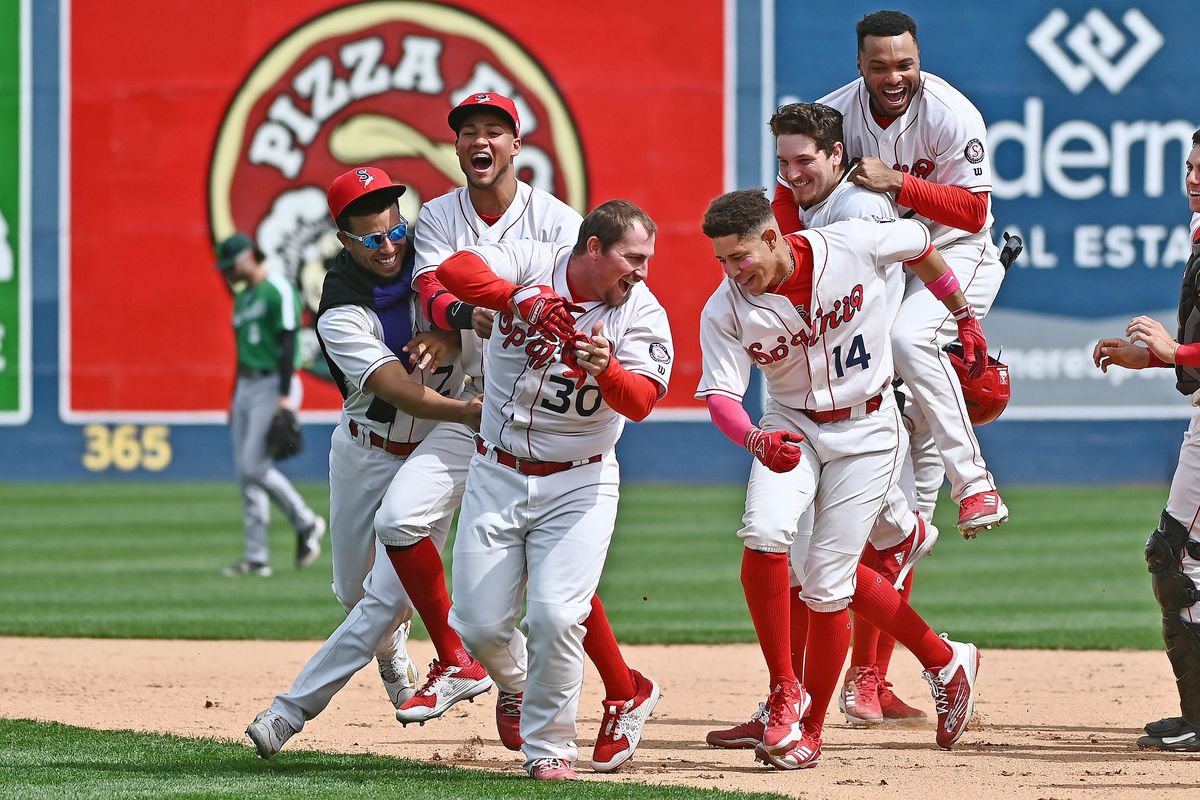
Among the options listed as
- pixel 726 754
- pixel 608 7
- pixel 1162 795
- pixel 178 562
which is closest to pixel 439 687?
pixel 726 754

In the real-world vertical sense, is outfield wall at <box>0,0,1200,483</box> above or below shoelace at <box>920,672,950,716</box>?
above

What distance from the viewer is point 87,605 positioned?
9719 millimetres

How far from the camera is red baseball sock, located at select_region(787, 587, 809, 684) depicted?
5816 millimetres

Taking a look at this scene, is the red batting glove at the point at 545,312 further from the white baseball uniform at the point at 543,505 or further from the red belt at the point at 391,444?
the red belt at the point at 391,444

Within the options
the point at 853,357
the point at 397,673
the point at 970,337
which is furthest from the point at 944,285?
the point at 397,673

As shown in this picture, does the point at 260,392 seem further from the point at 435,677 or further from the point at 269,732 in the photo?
the point at 269,732

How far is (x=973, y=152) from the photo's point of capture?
6.00m

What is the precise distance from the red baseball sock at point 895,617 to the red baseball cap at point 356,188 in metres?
2.08

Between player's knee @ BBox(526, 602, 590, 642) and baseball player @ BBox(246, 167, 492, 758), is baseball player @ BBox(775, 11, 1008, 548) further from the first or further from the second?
player's knee @ BBox(526, 602, 590, 642)

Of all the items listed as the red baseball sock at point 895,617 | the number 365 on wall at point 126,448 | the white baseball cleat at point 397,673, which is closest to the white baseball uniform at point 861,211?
the red baseball sock at point 895,617

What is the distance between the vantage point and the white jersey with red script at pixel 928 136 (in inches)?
235

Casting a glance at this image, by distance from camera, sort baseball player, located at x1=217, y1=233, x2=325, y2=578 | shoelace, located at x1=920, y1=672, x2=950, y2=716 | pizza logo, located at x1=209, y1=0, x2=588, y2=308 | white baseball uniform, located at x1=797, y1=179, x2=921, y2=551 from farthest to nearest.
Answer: pizza logo, located at x1=209, y1=0, x2=588, y2=308
baseball player, located at x1=217, y1=233, x2=325, y2=578
shoelace, located at x1=920, y1=672, x2=950, y2=716
white baseball uniform, located at x1=797, y1=179, x2=921, y2=551

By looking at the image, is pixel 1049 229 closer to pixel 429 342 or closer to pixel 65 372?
pixel 65 372

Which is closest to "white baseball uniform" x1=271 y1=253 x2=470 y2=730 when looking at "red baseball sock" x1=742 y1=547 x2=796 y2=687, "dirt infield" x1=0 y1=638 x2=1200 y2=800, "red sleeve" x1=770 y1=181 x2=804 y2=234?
"dirt infield" x1=0 y1=638 x2=1200 y2=800
